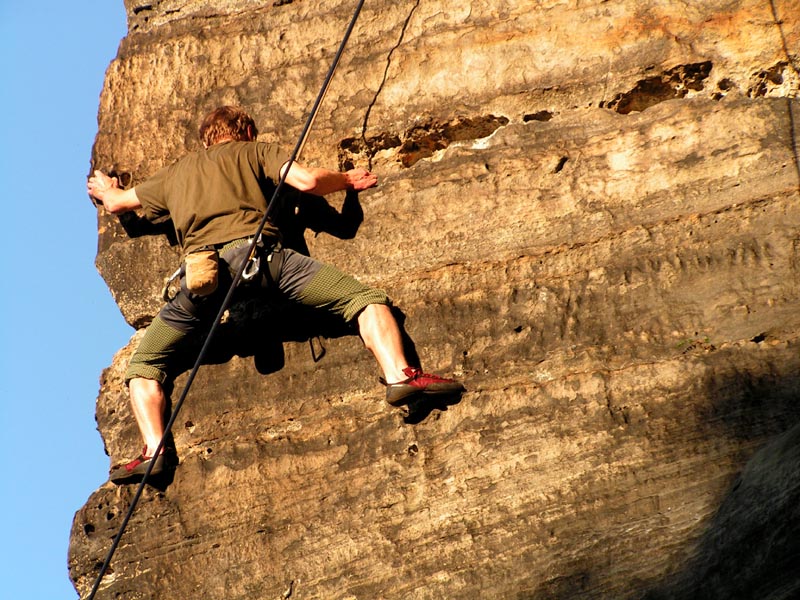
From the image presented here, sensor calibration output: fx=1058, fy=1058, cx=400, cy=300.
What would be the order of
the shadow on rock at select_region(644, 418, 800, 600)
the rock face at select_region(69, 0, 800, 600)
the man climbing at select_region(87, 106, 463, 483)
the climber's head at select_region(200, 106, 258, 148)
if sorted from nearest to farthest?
the shadow on rock at select_region(644, 418, 800, 600), the rock face at select_region(69, 0, 800, 600), the man climbing at select_region(87, 106, 463, 483), the climber's head at select_region(200, 106, 258, 148)

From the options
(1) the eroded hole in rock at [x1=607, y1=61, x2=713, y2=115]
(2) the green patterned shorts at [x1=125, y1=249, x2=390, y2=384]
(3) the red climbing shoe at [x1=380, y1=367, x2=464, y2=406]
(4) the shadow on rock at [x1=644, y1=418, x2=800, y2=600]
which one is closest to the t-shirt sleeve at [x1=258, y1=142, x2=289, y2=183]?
(2) the green patterned shorts at [x1=125, y1=249, x2=390, y2=384]

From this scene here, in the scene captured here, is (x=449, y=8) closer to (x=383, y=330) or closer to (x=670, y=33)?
(x=670, y=33)

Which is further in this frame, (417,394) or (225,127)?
(225,127)

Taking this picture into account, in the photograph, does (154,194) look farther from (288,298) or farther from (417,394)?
(417,394)

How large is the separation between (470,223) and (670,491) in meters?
2.30

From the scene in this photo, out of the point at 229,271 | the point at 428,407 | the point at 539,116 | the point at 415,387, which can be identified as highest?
the point at 539,116

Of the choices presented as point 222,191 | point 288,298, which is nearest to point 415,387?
point 288,298

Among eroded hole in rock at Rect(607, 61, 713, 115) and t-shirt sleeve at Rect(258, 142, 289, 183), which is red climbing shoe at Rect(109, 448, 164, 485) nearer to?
t-shirt sleeve at Rect(258, 142, 289, 183)

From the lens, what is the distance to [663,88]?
7.34m

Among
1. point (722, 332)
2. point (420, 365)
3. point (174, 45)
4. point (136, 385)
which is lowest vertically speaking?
point (722, 332)

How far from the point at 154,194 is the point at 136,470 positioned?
1868 millimetres

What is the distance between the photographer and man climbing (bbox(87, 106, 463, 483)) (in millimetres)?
6512

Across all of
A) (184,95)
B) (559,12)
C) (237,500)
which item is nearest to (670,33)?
(559,12)

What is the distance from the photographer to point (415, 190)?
736 centimetres
